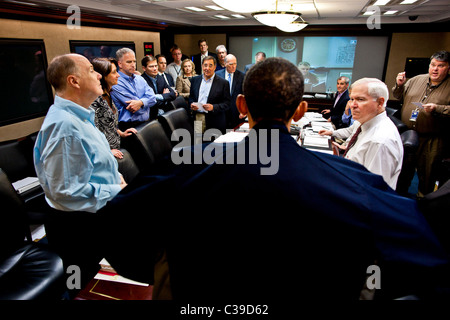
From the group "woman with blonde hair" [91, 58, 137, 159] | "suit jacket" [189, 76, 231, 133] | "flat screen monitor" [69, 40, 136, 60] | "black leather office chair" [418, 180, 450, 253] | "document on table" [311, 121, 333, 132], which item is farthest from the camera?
"flat screen monitor" [69, 40, 136, 60]

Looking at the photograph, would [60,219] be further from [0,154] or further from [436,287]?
[436,287]

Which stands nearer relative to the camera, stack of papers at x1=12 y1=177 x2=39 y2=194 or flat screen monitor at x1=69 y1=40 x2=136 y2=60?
stack of papers at x1=12 y1=177 x2=39 y2=194

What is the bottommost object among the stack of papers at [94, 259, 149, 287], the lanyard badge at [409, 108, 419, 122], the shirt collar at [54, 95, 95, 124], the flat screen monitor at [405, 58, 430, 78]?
the stack of papers at [94, 259, 149, 287]

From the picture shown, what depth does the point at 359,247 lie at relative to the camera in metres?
0.63

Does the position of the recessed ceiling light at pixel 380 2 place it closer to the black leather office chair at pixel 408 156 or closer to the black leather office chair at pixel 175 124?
the black leather office chair at pixel 408 156

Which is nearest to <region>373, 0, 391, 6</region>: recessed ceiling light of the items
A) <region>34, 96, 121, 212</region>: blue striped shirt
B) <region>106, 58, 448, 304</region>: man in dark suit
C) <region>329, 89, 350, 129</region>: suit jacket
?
<region>329, 89, 350, 129</region>: suit jacket

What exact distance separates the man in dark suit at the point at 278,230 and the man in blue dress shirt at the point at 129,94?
2831 millimetres

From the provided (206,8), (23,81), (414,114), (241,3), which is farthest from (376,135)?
(206,8)

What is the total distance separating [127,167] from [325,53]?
25.4ft

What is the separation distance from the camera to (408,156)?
2848 millimetres

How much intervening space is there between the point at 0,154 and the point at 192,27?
25.1 feet

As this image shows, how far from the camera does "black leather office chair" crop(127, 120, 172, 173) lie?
2641 millimetres

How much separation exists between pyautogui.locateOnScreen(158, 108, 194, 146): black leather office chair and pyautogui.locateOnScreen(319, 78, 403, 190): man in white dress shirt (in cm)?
191

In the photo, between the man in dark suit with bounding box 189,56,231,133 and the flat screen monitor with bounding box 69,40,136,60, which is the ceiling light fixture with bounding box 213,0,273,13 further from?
the flat screen monitor with bounding box 69,40,136,60
